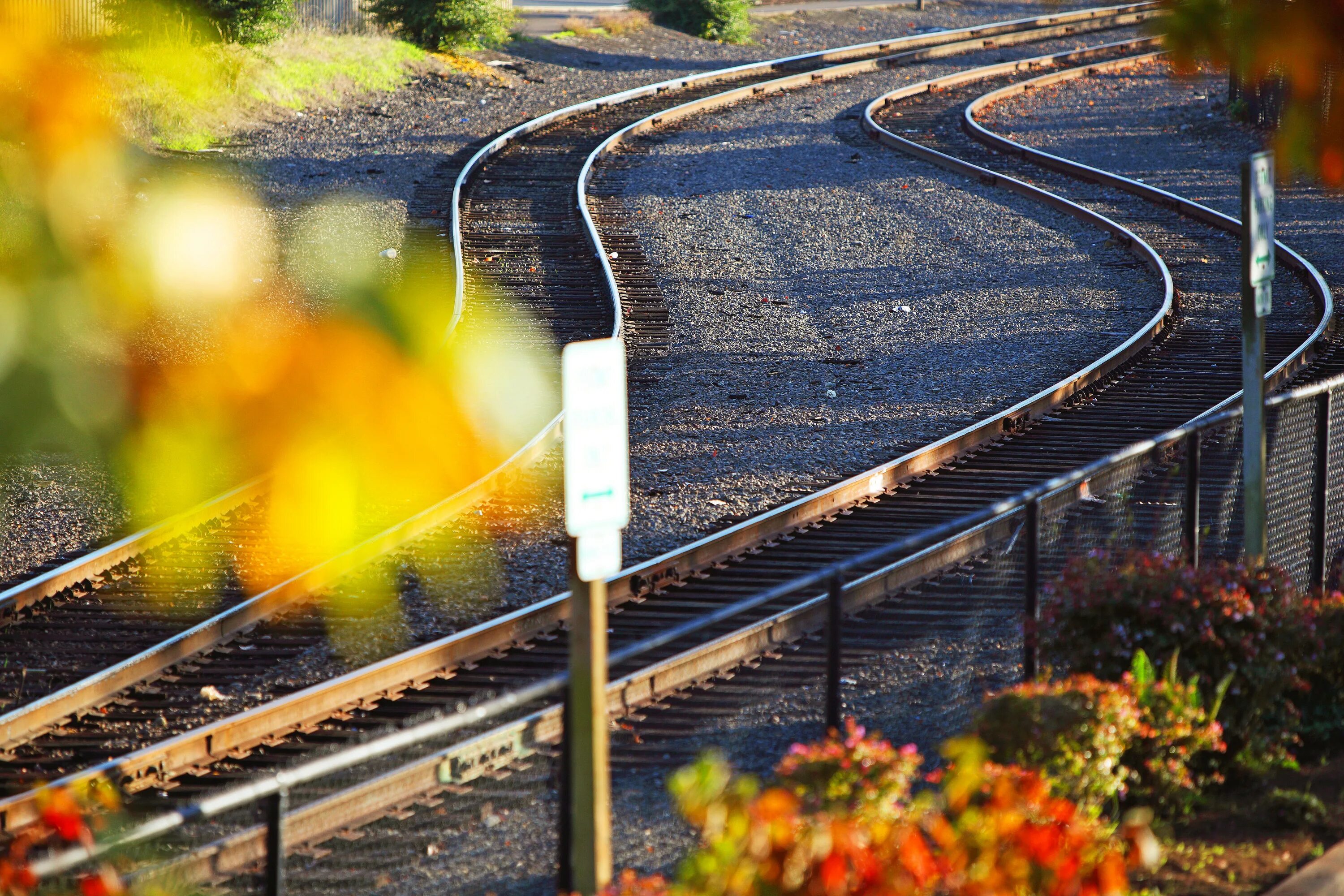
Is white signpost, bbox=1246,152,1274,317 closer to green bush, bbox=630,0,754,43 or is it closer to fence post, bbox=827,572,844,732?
fence post, bbox=827,572,844,732

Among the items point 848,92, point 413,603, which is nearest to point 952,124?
point 848,92

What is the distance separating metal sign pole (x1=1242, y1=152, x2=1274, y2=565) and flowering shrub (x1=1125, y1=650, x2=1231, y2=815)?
126 centimetres

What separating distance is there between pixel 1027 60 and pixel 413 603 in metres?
33.7

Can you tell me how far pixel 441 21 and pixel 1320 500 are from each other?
2995 cm

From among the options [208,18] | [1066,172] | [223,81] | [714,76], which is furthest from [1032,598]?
[714,76]

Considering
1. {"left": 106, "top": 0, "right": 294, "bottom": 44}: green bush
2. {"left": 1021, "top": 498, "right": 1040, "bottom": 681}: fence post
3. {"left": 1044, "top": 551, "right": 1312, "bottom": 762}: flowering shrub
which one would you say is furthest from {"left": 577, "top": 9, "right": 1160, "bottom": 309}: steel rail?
{"left": 1044, "top": 551, "right": 1312, "bottom": 762}: flowering shrub

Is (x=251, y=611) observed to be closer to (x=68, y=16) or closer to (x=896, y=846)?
(x=896, y=846)

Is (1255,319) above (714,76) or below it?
below

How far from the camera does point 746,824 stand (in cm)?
359

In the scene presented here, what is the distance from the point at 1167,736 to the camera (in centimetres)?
598

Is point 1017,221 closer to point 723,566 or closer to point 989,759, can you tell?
point 723,566

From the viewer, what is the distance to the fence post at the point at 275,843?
441cm

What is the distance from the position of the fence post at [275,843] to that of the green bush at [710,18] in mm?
41348

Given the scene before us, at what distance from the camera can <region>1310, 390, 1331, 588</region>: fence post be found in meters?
8.74
